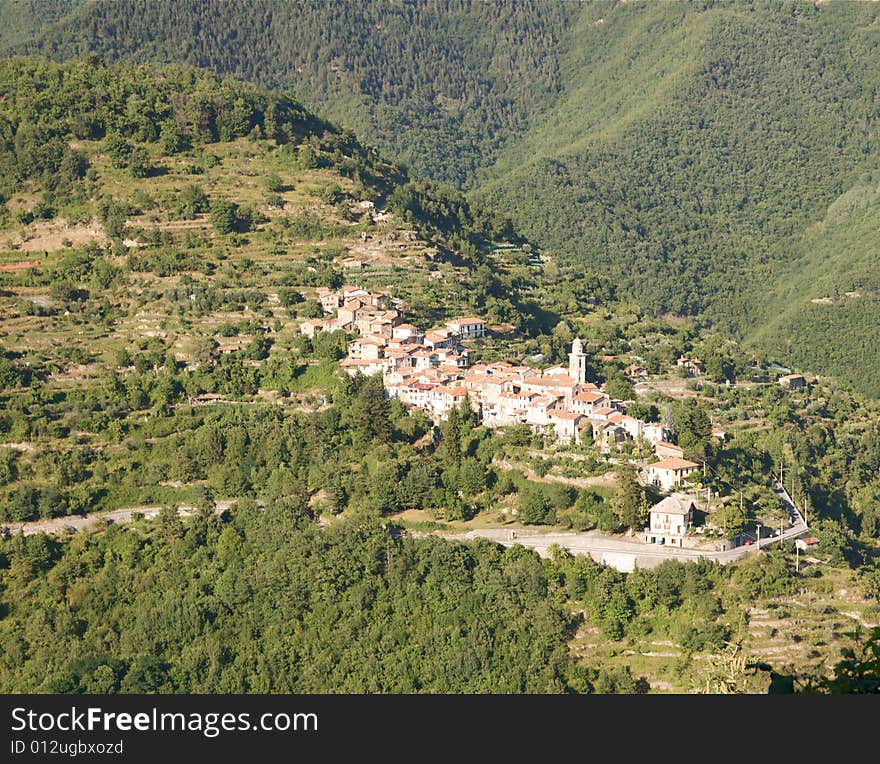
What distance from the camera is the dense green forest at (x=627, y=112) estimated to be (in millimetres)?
110062

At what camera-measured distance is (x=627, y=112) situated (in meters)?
143

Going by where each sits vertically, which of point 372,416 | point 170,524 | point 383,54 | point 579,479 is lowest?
point 170,524

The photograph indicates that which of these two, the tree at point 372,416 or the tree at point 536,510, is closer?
the tree at point 536,510

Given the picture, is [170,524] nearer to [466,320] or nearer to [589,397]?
[589,397]

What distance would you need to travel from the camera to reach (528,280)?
71.7 m

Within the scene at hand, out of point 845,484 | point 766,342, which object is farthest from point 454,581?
point 766,342

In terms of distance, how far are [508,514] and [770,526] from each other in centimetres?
728

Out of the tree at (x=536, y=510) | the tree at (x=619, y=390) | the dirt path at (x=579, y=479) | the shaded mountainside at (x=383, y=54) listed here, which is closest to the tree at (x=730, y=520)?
the dirt path at (x=579, y=479)

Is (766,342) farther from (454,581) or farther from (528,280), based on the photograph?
(454,581)

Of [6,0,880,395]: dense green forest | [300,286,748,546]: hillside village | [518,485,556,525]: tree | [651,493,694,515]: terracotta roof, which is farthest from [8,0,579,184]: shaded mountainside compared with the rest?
[651,493,694,515]: terracotta roof

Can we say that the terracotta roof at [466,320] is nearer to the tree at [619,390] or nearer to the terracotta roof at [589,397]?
the tree at [619,390]

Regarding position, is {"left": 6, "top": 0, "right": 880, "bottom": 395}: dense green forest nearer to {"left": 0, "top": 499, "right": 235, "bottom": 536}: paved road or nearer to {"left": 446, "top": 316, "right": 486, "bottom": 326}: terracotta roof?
{"left": 446, "top": 316, "right": 486, "bottom": 326}: terracotta roof

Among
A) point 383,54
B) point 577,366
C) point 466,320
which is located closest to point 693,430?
point 577,366

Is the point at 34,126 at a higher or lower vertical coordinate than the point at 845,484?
higher
